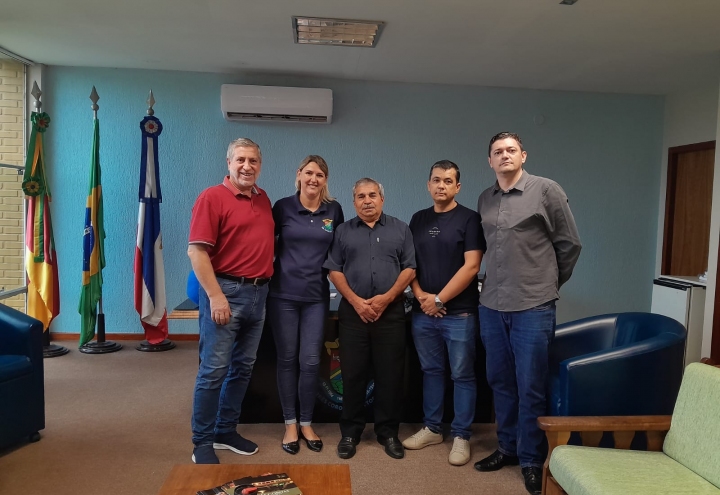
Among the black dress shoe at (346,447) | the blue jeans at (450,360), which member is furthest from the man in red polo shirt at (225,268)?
the blue jeans at (450,360)

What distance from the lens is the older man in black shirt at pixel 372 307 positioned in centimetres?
267

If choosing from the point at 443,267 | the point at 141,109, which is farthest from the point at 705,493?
the point at 141,109

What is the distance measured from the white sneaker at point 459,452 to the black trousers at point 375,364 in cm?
31

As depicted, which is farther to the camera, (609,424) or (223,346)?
(223,346)

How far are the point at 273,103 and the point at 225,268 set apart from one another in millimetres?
2582

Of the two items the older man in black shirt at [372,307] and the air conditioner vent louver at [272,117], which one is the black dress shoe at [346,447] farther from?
the air conditioner vent louver at [272,117]

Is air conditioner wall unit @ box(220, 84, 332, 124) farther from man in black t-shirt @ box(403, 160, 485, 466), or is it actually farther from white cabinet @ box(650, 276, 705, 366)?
white cabinet @ box(650, 276, 705, 366)

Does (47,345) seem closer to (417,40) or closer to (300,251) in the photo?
(300,251)

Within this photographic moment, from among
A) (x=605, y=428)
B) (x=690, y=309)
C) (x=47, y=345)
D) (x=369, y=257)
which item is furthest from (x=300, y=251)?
(x=690, y=309)

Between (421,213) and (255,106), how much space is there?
2.47 metres

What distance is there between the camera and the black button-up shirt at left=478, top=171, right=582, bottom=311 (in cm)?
242

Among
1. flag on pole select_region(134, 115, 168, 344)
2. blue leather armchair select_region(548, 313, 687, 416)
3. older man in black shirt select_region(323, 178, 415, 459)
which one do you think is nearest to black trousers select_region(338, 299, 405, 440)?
older man in black shirt select_region(323, 178, 415, 459)

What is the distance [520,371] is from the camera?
8.14 ft

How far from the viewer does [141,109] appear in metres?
4.84
